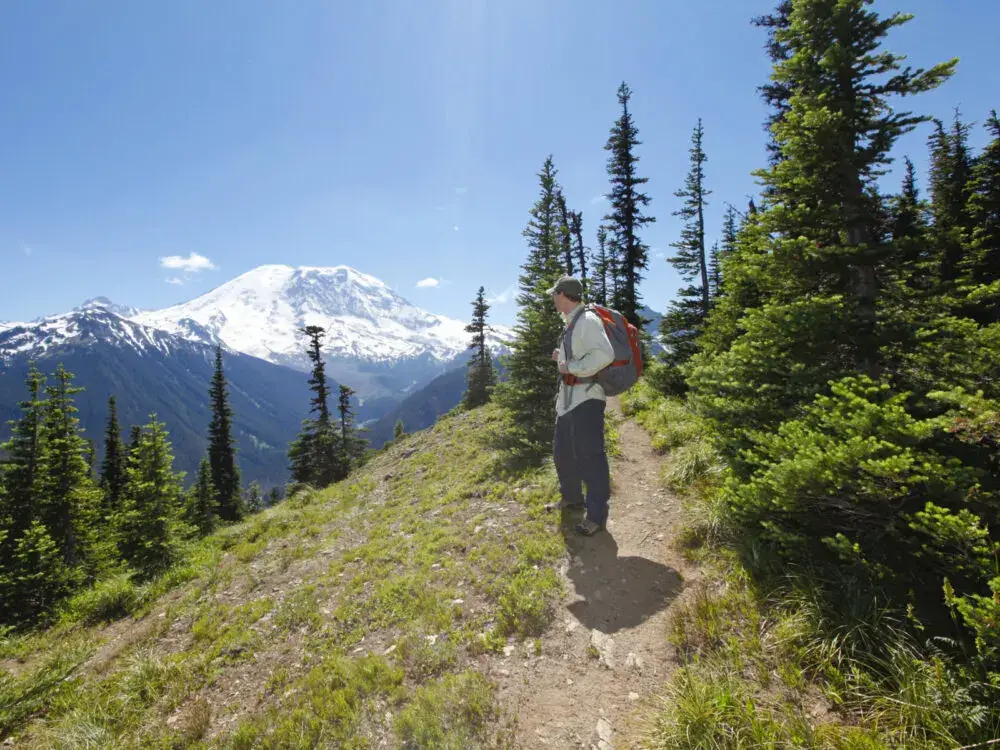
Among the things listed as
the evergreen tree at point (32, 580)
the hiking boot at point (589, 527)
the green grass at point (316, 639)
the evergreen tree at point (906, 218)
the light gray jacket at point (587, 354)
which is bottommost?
the evergreen tree at point (32, 580)

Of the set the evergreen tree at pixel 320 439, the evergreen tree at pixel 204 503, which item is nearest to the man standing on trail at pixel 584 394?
the evergreen tree at pixel 320 439

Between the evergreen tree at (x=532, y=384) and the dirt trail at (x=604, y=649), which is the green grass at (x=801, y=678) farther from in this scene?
the evergreen tree at (x=532, y=384)

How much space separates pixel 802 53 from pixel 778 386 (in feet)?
15.6

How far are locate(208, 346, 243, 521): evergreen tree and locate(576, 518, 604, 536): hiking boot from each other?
155 feet

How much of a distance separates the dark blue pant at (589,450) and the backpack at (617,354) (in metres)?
0.33

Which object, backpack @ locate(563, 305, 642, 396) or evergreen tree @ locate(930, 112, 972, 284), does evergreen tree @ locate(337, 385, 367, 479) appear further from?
evergreen tree @ locate(930, 112, 972, 284)

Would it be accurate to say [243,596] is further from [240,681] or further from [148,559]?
[148,559]

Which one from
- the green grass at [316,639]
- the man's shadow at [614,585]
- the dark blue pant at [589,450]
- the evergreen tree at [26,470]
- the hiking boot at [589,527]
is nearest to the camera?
the green grass at [316,639]

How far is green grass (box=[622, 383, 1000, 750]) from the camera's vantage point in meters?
2.62

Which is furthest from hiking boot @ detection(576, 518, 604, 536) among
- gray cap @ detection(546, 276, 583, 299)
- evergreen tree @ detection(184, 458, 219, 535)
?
evergreen tree @ detection(184, 458, 219, 535)

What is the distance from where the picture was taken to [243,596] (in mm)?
8242

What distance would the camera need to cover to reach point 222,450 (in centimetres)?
4428

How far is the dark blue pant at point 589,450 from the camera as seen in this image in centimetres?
603

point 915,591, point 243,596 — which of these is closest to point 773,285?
→ point 915,591
